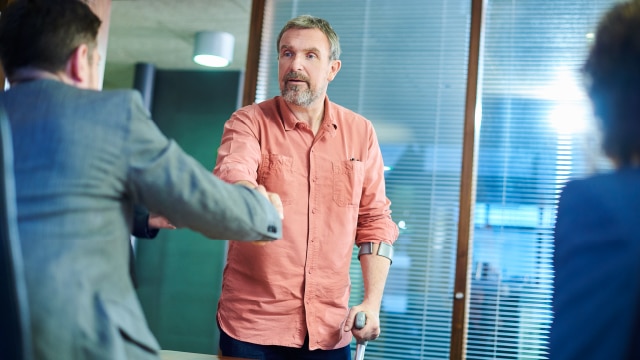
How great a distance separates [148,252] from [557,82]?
15.2ft

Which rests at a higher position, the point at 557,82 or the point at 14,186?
the point at 557,82

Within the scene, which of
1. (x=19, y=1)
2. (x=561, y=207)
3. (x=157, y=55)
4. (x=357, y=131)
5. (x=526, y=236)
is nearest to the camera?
(x=561, y=207)

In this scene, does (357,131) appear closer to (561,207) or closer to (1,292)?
(561,207)

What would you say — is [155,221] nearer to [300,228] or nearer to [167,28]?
[300,228]

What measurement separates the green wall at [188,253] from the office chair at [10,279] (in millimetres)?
5547

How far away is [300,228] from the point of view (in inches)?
87.0

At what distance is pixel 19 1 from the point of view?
1.18m

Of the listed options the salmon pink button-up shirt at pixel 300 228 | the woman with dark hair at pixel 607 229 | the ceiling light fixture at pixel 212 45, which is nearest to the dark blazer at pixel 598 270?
the woman with dark hair at pixel 607 229

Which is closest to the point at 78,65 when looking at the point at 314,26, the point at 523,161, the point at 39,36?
the point at 39,36

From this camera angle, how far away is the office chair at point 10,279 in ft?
3.07

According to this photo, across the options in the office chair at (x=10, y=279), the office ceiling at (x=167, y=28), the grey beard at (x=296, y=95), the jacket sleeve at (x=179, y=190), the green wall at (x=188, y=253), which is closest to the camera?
the office chair at (x=10, y=279)

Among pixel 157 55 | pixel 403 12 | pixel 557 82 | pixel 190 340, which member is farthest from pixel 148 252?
pixel 557 82

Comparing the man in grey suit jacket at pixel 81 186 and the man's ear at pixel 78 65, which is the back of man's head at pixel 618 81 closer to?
the man in grey suit jacket at pixel 81 186

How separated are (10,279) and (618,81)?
3.12 ft
